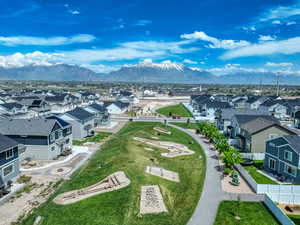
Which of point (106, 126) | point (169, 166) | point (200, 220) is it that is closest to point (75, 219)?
point (200, 220)

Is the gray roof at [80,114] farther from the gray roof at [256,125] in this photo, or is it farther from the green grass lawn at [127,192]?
the gray roof at [256,125]

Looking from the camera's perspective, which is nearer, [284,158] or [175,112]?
[284,158]

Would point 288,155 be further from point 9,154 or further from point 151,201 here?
point 9,154

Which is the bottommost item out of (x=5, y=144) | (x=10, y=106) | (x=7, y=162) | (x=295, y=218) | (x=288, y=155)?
(x=295, y=218)

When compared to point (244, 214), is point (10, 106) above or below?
above

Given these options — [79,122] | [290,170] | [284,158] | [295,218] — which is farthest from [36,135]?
[290,170]

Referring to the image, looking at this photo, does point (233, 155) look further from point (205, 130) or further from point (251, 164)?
point (205, 130)

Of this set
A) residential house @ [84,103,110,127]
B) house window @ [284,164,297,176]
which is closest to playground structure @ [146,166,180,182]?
house window @ [284,164,297,176]
